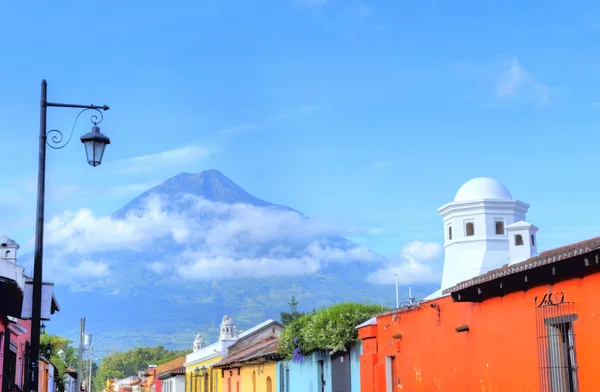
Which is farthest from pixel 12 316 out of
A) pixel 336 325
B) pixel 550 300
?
pixel 550 300

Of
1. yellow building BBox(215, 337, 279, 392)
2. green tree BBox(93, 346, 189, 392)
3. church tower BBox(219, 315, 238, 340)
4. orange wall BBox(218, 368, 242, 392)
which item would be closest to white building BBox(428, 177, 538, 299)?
yellow building BBox(215, 337, 279, 392)

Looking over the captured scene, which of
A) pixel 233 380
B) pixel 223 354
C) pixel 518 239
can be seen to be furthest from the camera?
pixel 223 354

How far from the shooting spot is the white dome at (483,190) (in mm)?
31422

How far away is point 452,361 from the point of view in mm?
18547

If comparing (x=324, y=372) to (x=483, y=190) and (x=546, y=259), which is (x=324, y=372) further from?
(x=546, y=259)

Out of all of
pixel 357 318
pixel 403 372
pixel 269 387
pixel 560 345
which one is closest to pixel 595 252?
pixel 560 345

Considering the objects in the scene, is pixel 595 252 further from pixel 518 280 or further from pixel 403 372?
pixel 403 372

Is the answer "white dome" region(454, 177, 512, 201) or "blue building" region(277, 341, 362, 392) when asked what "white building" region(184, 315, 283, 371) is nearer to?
"blue building" region(277, 341, 362, 392)

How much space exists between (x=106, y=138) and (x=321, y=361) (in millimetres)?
17936

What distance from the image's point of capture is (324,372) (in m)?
28.6

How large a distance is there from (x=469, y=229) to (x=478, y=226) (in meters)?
0.40

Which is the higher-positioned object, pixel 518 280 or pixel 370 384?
pixel 518 280

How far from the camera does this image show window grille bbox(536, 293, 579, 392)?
13266mm

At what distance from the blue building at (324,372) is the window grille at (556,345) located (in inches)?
468
